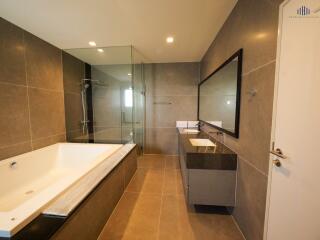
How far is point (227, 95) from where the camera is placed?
190cm

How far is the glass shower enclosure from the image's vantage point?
299cm

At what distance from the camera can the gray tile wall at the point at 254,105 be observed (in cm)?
112

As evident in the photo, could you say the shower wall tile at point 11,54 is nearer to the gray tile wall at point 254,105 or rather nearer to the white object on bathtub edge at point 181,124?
the gray tile wall at point 254,105

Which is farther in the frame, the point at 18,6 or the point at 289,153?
the point at 18,6

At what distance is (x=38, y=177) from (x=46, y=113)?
3.18 ft

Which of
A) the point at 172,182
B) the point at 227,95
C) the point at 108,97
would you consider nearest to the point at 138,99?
the point at 108,97

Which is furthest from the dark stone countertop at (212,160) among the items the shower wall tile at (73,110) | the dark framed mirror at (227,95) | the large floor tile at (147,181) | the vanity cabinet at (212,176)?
the shower wall tile at (73,110)

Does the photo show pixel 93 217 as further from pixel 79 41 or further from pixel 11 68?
pixel 79 41

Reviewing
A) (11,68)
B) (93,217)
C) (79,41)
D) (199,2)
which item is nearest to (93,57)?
(79,41)

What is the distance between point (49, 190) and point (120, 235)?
2.69 ft

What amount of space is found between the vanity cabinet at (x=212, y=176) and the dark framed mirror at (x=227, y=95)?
311mm

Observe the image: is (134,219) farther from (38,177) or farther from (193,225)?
(38,177)

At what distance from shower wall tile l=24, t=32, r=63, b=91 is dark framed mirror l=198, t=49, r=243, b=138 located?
2.68 metres

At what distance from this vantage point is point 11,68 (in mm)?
1928
